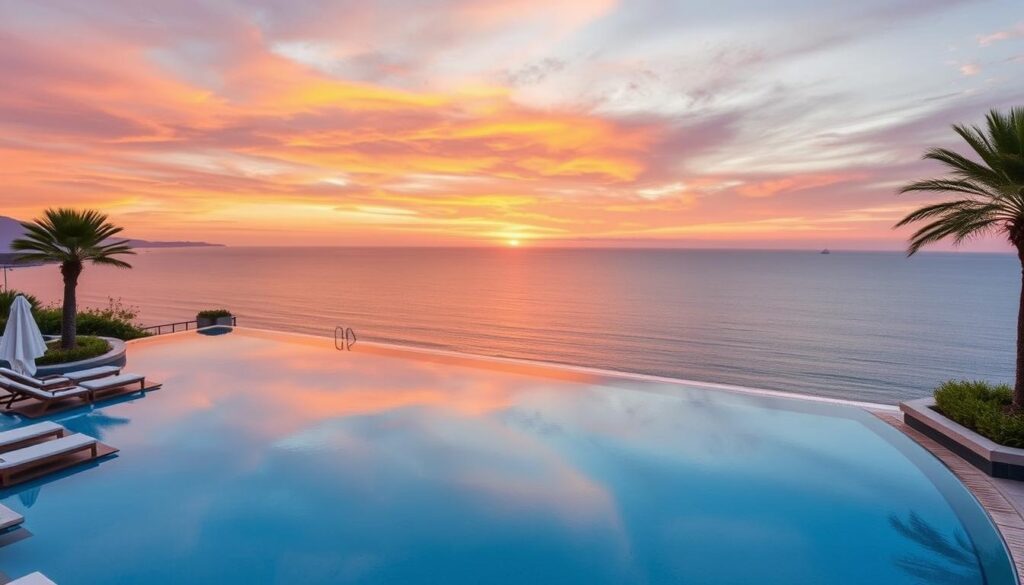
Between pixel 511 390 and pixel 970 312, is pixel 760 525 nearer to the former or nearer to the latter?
pixel 511 390

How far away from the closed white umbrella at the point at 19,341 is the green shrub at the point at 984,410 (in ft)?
62.1

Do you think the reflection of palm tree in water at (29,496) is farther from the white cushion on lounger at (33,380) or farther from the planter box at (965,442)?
the planter box at (965,442)

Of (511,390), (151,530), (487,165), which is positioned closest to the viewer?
(151,530)

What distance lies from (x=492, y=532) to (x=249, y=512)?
11.2 ft

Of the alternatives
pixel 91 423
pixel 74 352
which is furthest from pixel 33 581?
pixel 74 352

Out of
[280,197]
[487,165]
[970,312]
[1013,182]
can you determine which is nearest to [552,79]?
[487,165]

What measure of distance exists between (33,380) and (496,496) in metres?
11.3

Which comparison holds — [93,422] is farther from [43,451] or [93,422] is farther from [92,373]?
[43,451]

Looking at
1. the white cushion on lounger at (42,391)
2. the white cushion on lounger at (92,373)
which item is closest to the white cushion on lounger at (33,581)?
the white cushion on lounger at (42,391)

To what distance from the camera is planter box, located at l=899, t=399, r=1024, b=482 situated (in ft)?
23.6

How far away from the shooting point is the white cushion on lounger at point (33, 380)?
11.0 meters

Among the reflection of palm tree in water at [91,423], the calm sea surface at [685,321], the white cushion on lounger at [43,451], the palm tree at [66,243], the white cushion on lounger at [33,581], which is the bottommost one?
the calm sea surface at [685,321]

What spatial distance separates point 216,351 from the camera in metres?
16.3

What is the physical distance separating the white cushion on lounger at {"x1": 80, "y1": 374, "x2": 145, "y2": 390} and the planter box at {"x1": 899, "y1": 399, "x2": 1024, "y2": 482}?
55.2 ft
